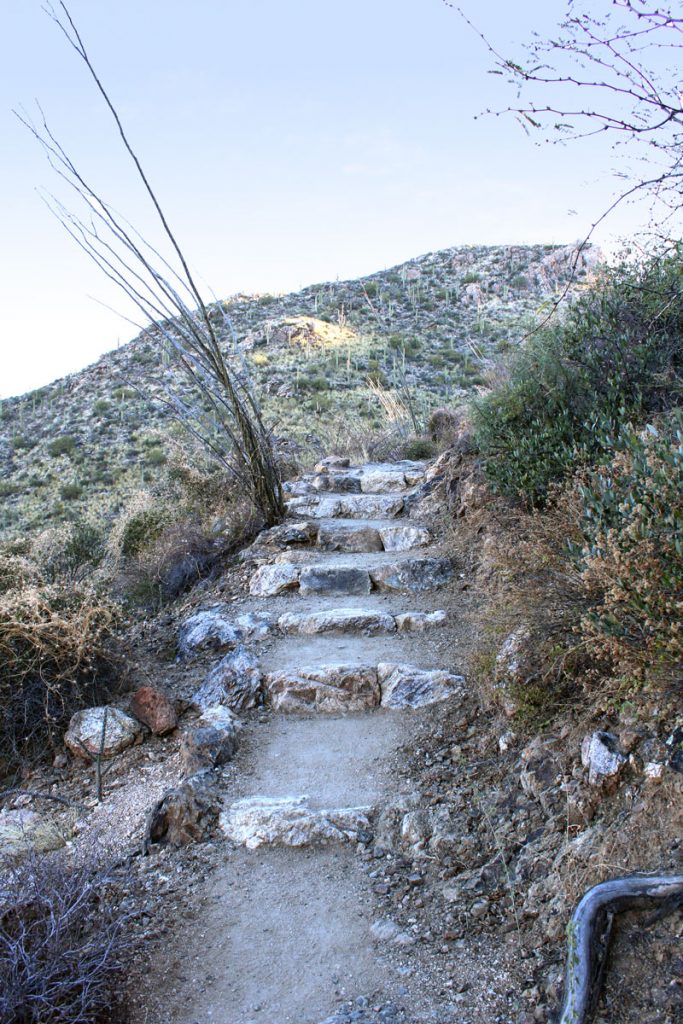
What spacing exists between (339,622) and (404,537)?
1.58 metres

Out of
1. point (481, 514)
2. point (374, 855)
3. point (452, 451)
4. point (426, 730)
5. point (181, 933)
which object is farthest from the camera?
point (452, 451)

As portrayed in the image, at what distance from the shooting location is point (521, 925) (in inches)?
97.4

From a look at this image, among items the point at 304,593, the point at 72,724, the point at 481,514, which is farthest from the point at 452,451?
the point at 72,724

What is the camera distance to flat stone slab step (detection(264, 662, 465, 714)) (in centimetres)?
406

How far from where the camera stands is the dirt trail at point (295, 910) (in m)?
2.41

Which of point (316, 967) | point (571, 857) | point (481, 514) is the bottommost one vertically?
point (316, 967)

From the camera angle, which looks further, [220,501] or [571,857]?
[220,501]

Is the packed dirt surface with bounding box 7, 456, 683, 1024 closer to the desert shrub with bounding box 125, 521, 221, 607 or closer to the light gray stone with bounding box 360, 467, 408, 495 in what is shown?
the desert shrub with bounding box 125, 521, 221, 607

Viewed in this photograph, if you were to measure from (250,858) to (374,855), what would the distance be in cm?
54

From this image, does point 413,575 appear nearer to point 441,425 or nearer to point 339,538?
point 339,538

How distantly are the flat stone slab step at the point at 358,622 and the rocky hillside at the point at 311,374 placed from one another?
7.03m

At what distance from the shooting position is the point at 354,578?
579 cm

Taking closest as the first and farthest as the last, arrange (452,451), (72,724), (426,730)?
1. (426,730)
2. (72,724)
3. (452,451)

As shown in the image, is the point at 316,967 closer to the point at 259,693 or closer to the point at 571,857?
the point at 571,857
